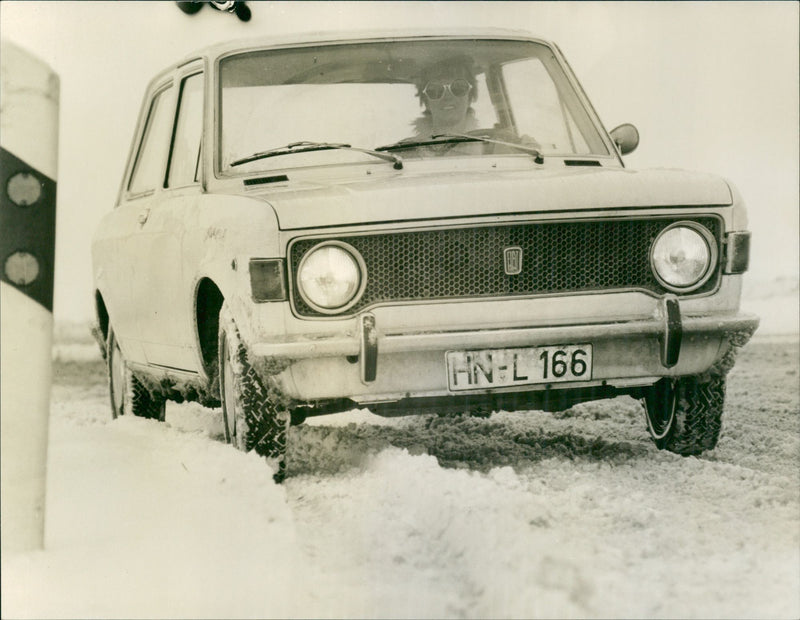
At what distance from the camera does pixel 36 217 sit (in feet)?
11.0

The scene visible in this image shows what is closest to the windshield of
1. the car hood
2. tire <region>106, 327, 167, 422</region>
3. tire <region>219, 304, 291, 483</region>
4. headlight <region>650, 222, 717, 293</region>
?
the car hood

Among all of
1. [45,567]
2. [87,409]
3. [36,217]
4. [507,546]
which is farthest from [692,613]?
[87,409]

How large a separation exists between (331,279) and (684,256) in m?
1.39

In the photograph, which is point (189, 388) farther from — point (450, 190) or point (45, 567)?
point (45, 567)

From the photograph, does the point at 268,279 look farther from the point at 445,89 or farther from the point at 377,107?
the point at 445,89

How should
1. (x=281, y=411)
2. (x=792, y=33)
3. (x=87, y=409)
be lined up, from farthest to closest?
(x=87, y=409) → (x=792, y=33) → (x=281, y=411)

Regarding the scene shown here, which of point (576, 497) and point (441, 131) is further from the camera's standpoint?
point (441, 131)

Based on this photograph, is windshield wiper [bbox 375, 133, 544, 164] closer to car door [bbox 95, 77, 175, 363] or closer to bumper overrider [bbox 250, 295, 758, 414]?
bumper overrider [bbox 250, 295, 758, 414]

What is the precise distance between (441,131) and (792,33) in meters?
1.84

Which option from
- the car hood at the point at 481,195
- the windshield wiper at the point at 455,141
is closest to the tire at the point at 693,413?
the car hood at the point at 481,195

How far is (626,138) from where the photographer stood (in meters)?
6.18

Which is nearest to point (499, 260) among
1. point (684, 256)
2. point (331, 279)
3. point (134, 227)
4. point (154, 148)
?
point (331, 279)

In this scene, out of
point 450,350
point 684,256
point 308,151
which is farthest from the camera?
point 308,151

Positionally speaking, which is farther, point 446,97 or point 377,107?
point 446,97
